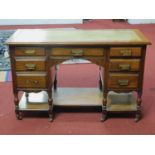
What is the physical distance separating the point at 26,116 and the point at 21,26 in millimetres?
4612

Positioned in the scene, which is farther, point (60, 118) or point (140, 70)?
point (60, 118)

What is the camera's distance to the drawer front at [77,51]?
7.64 ft

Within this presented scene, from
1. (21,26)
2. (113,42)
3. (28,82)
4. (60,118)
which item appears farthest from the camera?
(21,26)

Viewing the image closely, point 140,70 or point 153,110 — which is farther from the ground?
point 140,70

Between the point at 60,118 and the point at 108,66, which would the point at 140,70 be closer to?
the point at 108,66

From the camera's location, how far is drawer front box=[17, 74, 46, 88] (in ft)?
7.96

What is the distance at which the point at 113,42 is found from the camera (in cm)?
229

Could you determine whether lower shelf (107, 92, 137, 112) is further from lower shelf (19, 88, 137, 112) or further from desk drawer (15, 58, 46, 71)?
desk drawer (15, 58, 46, 71)

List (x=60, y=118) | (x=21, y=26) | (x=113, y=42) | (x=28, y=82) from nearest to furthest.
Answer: (x=113, y=42), (x=28, y=82), (x=60, y=118), (x=21, y=26)

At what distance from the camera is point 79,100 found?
2.76 metres

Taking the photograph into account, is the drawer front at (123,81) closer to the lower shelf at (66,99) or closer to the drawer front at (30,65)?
the lower shelf at (66,99)

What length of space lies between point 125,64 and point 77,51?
0.41 m

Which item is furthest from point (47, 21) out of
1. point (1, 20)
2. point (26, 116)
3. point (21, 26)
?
point (26, 116)

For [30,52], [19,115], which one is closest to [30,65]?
[30,52]
